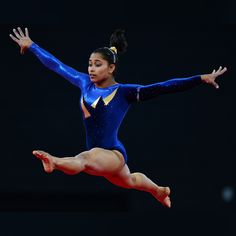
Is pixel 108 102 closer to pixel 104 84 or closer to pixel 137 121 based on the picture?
pixel 104 84

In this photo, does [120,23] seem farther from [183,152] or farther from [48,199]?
[48,199]

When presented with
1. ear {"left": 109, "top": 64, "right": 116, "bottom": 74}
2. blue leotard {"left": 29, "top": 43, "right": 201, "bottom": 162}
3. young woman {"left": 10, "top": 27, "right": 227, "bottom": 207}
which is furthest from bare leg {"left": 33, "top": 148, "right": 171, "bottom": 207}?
ear {"left": 109, "top": 64, "right": 116, "bottom": 74}

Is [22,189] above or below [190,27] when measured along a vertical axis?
below

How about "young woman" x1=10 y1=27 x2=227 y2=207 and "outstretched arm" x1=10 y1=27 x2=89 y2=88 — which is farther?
"outstretched arm" x1=10 y1=27 x2=89 y2=88

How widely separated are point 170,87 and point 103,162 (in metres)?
0.61

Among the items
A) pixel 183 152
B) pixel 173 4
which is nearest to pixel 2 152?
pixel 183 152

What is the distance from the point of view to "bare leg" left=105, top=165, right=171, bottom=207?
176 inches

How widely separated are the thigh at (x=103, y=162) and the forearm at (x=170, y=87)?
404 mm

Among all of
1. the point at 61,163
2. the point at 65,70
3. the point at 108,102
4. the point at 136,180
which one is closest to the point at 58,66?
the point at 65,70

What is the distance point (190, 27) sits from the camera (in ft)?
20.8

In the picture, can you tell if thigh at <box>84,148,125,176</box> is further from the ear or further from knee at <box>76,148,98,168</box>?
the ear

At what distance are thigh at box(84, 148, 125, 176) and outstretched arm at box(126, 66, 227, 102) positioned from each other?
0.39 metres

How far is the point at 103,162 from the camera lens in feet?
13.8

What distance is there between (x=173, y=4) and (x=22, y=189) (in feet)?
7.17
